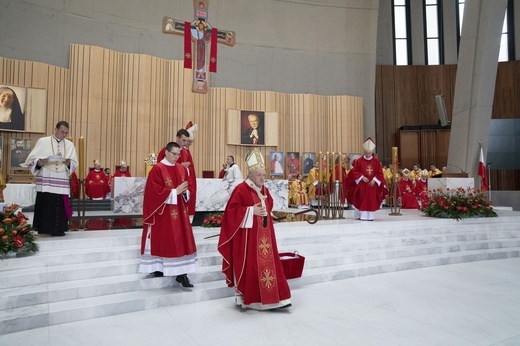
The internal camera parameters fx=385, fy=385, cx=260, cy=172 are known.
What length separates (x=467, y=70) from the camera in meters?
11.4

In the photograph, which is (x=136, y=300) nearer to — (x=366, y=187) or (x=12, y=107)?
(x=366, y=187)

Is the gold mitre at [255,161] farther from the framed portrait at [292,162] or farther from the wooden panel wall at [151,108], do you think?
the framed portrait at [292,162]

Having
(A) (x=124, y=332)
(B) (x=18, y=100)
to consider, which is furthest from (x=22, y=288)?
(B) (x=18, y=100)

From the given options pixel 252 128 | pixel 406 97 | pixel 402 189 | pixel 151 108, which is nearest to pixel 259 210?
pixel 402 189

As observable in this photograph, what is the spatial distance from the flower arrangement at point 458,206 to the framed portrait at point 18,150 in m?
11.7

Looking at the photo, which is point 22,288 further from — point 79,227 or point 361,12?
point 361,12

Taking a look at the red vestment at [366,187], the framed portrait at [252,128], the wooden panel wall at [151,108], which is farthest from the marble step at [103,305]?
the framed portrait at [252,128]

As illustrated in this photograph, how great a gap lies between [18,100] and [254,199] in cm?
1116

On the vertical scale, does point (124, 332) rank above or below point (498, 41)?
below

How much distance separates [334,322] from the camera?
3715 mm

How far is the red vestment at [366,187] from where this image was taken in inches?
331

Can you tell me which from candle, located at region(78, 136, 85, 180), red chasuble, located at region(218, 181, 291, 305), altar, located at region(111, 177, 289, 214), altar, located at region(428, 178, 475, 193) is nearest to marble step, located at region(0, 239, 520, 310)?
red chasuble, located at region(218, 181, 291, 305)

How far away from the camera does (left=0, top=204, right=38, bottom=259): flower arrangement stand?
4336mm

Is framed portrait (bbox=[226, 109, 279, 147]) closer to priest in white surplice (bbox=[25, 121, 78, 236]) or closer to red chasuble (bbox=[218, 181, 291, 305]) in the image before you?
priest in white surplice (bbox=[25, 121, 78, 236])
